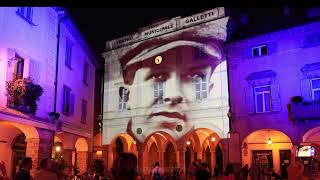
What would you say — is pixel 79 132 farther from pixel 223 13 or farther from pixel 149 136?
pixel 223 13

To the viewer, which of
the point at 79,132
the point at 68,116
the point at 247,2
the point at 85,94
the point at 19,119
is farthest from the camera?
the point at 85,94

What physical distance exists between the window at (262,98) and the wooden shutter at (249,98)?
209 millimetres

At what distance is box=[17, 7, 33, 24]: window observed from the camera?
14189 millimetres

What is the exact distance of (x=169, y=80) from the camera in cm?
2445

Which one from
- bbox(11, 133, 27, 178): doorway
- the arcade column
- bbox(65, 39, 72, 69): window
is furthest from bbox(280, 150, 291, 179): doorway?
bbox(11, 133, 27, 178): doorway

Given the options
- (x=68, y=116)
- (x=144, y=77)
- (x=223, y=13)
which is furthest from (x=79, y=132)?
(x=223, y=13)

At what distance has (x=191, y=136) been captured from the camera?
993 inches

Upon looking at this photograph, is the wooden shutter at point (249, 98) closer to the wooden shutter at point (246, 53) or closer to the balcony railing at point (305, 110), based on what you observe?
the wooden shutter at point (246, 53)

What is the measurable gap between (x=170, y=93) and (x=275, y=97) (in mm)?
6982

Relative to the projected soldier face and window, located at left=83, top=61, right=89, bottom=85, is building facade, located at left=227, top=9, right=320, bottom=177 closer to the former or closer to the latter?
the projected soldier face

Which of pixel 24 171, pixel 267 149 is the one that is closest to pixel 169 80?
pixel 267 149

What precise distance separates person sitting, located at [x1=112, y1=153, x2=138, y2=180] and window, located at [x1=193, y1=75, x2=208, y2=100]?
747 inches

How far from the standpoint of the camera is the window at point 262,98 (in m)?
20.1

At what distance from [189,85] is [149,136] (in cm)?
422
